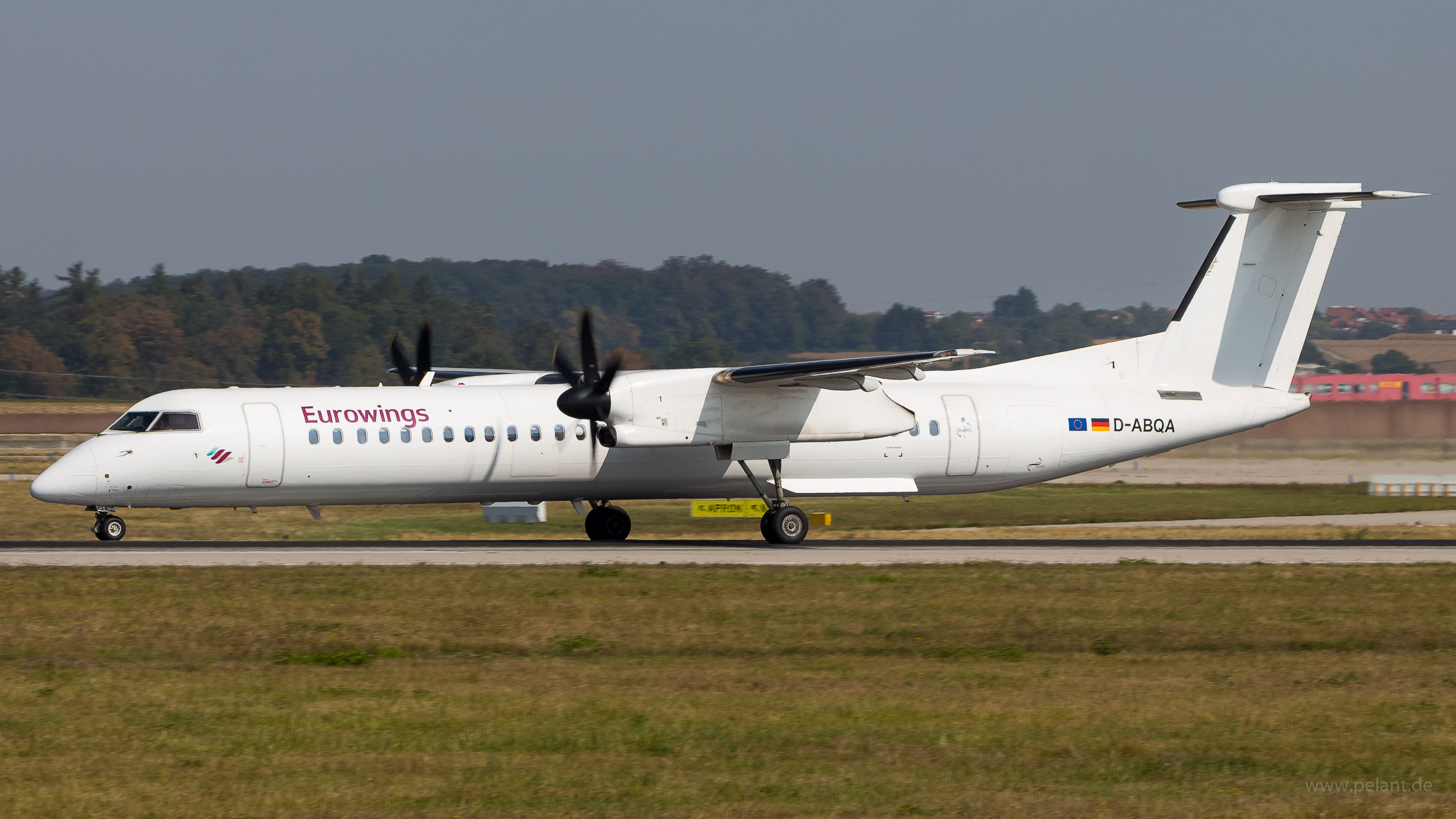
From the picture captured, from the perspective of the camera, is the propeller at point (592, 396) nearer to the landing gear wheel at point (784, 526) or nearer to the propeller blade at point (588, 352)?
the propeller blade at point (588, 352)

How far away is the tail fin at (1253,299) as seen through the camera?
2645 cm

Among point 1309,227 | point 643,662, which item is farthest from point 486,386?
point 1309,227

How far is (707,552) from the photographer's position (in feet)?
75.2

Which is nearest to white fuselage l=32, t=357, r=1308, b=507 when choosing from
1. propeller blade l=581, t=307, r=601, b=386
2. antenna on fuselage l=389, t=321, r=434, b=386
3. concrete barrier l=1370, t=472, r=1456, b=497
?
propeller blade l=581, t=307, r=601, b=386

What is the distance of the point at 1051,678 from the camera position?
1238cm

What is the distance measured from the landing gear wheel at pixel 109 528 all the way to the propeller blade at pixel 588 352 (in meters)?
7.82

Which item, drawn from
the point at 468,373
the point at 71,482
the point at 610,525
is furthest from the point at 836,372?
the point at 71,482

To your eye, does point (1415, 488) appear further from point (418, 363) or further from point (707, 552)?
point (418, 363)

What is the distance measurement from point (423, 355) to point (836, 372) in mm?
9353

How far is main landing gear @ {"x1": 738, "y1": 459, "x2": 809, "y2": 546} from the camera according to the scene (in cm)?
2469

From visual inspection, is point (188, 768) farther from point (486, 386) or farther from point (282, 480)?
point (486, 386)

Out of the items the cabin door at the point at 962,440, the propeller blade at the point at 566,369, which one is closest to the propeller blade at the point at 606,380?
the propeller blade at the point at 566,369

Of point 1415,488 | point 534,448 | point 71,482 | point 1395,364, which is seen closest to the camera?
point 71,482

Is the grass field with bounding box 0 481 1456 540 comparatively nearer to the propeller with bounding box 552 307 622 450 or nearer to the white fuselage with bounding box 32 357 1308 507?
the white fuselage with bounding box 32 357 1308 507
